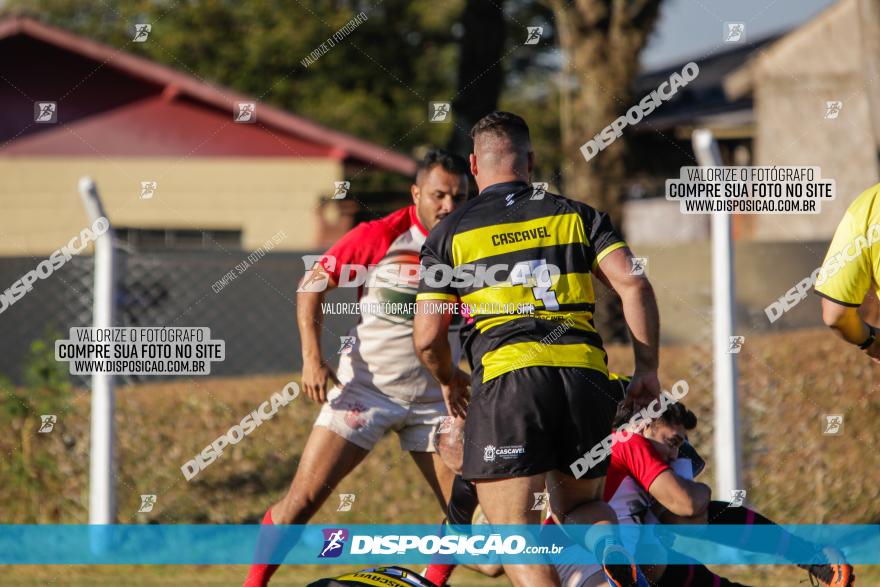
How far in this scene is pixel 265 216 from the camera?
18.7 metres

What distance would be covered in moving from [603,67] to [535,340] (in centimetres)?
630

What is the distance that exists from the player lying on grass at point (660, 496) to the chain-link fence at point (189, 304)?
301 centimetres

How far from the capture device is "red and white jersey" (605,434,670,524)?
5.23m

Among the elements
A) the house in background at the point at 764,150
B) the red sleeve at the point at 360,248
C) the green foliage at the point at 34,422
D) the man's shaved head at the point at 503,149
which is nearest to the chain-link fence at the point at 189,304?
the green foliage at the point at 34,422

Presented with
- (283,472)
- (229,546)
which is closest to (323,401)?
(229,546)

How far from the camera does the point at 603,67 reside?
412 inches

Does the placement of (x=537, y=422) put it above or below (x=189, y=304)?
below

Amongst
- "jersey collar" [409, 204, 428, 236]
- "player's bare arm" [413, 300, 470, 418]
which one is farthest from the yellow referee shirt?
"jersey collar" [409, 204, 428, 236]

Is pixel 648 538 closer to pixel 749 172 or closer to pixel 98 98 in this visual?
pixel 749 172

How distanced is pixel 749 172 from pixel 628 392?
9.34 feet

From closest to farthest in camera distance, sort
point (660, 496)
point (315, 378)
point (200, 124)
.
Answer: point (660, 496), point (315, 378), point (200, 124)

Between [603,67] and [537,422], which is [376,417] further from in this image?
[603,67]

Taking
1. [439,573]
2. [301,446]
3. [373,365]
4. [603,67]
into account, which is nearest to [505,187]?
[373,365]

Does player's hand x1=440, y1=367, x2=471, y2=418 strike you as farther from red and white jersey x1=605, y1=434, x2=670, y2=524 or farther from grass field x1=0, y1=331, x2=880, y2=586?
grass field x1=0, y1=331, x2=880, y2=586
